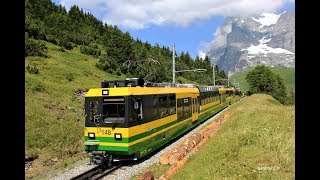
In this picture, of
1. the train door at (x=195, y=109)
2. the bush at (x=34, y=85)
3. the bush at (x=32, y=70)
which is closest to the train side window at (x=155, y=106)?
the train door at (x=195, y=109)

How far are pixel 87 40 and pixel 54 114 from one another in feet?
180

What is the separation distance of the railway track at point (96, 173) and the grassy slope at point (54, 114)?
200 cm

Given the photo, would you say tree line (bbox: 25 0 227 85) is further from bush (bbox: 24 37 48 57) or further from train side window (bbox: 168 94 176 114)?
train side window (bbox: 168 94 176 114)

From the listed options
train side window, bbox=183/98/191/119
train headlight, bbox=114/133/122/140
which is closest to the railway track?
train headlight, bbox=114/133/122/140

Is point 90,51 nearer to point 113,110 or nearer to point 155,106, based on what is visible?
point 155,106

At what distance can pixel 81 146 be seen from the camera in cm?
1936

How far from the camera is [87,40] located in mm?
76562

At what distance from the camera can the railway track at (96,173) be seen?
1302cm

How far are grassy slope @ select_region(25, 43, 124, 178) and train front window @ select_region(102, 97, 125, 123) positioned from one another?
340cm

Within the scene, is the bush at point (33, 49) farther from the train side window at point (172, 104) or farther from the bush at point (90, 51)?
the train side window at point (172, 104)

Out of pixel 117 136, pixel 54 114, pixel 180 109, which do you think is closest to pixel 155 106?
pixel 117 136

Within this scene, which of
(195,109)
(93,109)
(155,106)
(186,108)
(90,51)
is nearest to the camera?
(93,109)
